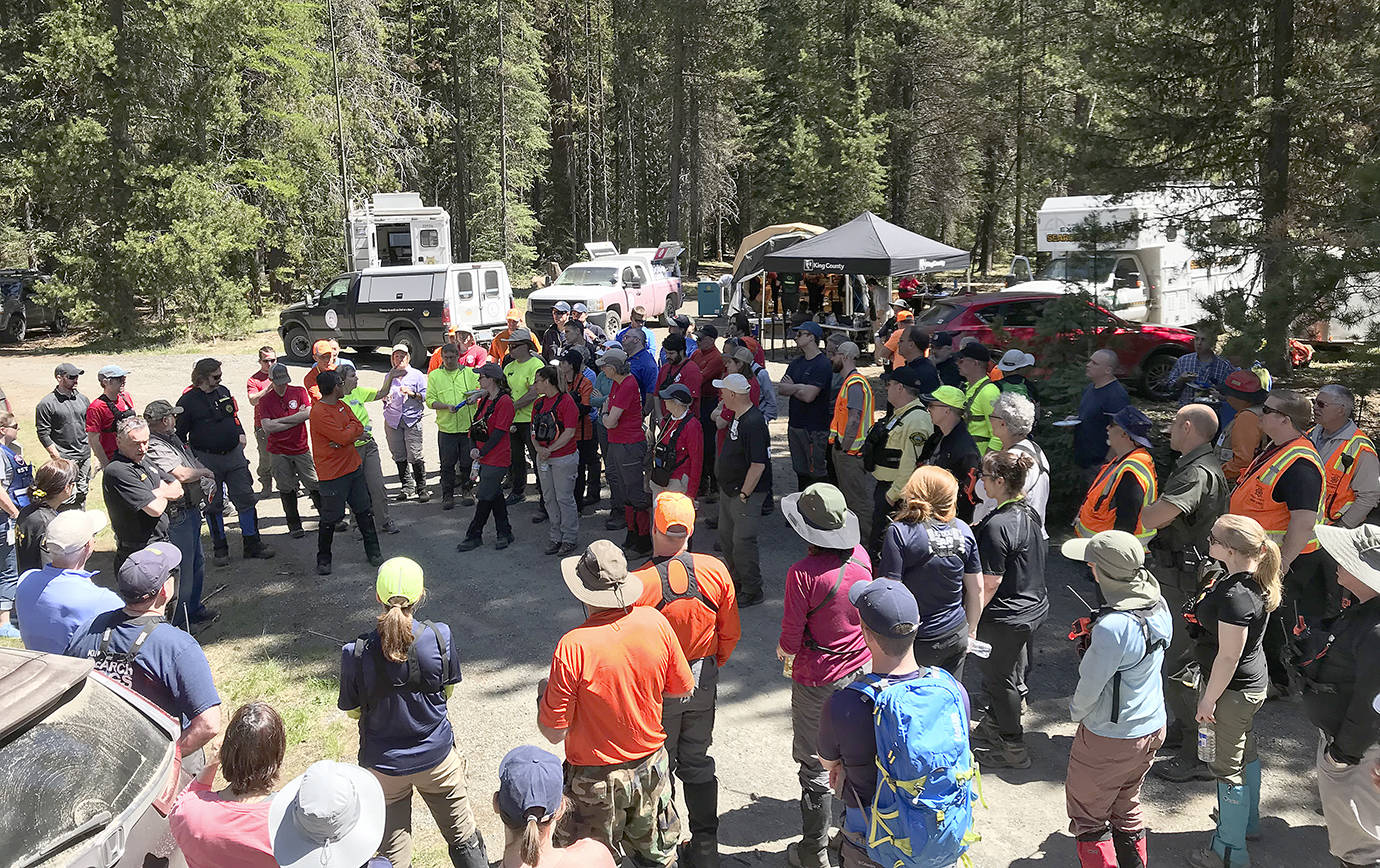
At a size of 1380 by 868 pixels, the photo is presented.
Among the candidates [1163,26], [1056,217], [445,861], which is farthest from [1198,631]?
[1056,217]

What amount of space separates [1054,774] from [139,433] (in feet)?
19.9

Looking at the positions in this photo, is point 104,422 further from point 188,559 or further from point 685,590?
point 685,590

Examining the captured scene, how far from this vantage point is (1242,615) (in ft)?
13.3

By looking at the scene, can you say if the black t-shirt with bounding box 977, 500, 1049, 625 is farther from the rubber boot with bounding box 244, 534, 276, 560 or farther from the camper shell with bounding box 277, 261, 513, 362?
the camper shell with bounding box 277, 261, 513, 362

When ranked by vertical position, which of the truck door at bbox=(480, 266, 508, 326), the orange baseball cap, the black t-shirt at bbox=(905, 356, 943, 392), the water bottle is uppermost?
the truck door at bbox=(480, 266, 508, 326)

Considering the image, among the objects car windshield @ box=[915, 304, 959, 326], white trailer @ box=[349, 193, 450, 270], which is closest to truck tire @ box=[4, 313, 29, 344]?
white trailer @ box=[349, 193, 450, 270]

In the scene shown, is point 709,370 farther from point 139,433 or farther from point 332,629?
point 139,433

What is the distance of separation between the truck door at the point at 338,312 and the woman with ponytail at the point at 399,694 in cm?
1650

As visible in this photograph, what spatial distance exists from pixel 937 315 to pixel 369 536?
33.3ft

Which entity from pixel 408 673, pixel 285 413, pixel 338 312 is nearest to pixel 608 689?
pixel 408 673

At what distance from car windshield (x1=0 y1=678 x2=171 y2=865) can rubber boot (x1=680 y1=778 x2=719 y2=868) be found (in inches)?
82.8

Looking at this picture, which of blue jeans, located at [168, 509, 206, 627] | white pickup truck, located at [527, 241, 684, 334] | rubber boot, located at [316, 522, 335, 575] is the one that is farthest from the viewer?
white pickup truck, located at [527, 241, 684, 334]

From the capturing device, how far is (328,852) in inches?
105

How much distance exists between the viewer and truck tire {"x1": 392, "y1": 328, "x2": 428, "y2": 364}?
18875 millimetres
